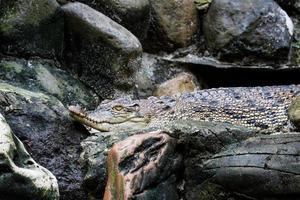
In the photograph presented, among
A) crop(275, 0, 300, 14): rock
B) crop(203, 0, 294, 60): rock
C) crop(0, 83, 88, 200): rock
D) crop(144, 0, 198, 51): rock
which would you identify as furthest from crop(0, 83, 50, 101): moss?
crop(275, 0, 300, 14): rock

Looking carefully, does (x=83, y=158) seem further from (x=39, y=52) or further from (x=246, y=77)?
(x=246, y=77)

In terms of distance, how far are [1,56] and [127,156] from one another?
5.53ft

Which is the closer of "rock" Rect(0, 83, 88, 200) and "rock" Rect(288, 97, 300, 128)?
"rock" Rect(0, 83, 88, 200)

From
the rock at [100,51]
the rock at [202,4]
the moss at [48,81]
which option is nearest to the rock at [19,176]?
the moss at [48,81]

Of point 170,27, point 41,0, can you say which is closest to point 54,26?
point 41,0

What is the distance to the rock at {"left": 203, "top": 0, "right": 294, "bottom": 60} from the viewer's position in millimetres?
5609

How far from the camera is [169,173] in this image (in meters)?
3.19

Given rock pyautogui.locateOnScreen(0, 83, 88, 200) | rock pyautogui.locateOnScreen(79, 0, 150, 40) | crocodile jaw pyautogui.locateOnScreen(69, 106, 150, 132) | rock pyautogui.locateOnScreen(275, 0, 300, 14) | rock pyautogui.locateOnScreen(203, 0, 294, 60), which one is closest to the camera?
rock pyautogui.locateOnScreen(0, 83, 88, 200)

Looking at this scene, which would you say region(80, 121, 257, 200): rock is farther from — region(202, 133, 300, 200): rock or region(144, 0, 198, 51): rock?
region(144, 0, 198, 51): rock

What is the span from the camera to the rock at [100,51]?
488 cm

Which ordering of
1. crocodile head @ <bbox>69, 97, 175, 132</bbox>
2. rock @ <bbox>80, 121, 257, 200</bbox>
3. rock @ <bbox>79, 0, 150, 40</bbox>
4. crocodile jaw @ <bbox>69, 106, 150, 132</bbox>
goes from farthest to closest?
rock @ <bbox>79, 0, 150, 40</bbox> < crocodile head @ <bbox>69, 97, 175, 132</bbox> < crocodile jaw @ <bbox>69, 106, 150, 132</bbox> < rock @ <bbox>80, 121, 257, 200</bbox>

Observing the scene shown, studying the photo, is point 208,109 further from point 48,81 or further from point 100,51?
point 48,81

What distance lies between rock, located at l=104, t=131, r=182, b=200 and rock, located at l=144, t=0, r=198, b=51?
255 cm

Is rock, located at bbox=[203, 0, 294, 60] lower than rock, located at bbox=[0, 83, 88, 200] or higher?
lower
